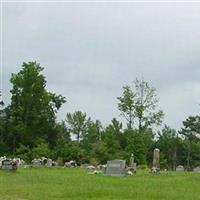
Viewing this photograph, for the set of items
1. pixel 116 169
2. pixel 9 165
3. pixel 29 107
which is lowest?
pixel 116 169

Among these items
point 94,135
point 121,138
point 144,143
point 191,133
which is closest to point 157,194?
point 144,143

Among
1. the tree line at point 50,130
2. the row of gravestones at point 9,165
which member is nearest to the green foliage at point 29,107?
the tree line at point 50,130

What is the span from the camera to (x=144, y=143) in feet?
218

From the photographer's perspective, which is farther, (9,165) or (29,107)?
(29,107)

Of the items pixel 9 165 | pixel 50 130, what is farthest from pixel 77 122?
pixel 9 165

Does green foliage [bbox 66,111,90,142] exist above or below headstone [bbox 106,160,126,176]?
above

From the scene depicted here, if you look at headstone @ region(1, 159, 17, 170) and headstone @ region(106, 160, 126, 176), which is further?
headstone @ region(1, 159, 17, 170)

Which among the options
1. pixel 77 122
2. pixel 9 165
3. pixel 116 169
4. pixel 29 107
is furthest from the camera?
pixel 77 122

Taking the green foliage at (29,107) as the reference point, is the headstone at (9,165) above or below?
below

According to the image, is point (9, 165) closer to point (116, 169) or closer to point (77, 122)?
point (116, 169)

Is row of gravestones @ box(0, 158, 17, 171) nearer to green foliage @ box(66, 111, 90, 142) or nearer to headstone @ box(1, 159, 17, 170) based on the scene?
headstone @ box(1, 159, 17, 170)

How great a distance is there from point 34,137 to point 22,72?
8.26 m

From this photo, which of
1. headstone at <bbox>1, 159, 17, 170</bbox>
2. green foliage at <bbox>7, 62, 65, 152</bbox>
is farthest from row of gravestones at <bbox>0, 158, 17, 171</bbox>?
green foliage at <bbox>7, 62, 65, 152</bbox>

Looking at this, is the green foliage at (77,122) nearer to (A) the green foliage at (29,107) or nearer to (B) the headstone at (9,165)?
(A) the green foliage at (29,107)
